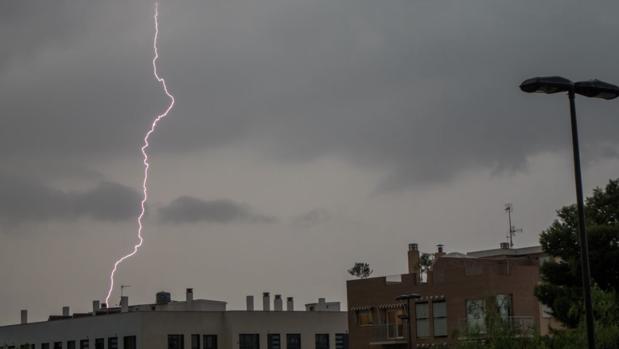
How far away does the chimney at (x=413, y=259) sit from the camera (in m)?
81.2

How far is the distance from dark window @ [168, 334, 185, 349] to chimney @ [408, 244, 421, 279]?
2114 centimetres

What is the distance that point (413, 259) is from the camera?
272 feet

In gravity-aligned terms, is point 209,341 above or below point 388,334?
above

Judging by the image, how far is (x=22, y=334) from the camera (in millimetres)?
109500

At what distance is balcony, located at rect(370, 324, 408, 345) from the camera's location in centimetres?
7462

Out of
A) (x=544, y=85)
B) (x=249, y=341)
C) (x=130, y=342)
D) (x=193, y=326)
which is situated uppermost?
(x=544, y=85)

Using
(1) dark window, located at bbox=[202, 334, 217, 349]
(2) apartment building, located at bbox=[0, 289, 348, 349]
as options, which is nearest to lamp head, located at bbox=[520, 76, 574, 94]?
(2) apartment building, located at bbox=[0, 289, 348, 349]

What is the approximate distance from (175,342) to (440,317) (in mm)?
28872

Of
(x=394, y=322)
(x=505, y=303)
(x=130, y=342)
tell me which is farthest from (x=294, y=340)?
(x=505, y=303)

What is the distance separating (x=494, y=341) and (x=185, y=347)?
5023cm

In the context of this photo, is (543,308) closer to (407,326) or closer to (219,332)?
(407,326)

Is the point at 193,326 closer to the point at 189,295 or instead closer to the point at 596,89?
the point at 189,295

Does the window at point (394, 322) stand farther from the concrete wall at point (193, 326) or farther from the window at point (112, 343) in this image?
the window at point (112, 343)

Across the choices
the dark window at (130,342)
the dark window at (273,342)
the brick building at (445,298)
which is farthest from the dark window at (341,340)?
the brick building at (445,298)
